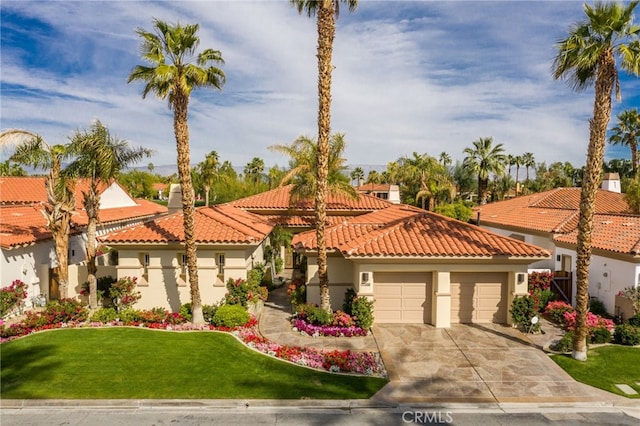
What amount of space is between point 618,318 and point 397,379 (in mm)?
11187

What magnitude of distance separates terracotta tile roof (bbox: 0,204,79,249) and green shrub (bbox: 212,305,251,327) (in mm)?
9700

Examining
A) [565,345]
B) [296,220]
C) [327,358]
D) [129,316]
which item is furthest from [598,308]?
[129,316]

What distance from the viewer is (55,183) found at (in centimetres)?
1709

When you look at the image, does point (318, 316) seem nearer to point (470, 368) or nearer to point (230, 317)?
point (230, 317)

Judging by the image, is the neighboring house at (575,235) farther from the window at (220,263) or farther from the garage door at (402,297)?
the window at (220,263)

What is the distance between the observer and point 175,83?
1381cm

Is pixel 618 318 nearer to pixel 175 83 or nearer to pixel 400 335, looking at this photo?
pixel 400 335

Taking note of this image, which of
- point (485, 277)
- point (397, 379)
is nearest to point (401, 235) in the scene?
point (485, 277)

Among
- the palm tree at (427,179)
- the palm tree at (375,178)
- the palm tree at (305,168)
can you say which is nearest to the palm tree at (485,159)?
the palm tree at (427,179)

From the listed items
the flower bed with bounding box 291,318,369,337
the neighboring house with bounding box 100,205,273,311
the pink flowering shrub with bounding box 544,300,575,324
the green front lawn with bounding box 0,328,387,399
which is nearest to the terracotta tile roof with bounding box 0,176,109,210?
the neighboring house with bounding box 100,205,273,311

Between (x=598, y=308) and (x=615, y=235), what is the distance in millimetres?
3605

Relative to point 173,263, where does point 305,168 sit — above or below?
above

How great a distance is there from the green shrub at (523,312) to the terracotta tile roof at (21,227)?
21241mm

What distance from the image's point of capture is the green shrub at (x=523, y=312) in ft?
51.2
